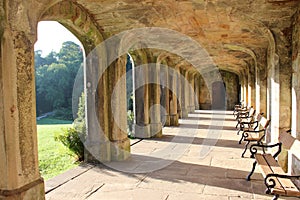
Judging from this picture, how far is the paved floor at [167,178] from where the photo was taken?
12.3ft

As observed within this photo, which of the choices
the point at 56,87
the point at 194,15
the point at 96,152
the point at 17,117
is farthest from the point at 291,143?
the point at 56,87

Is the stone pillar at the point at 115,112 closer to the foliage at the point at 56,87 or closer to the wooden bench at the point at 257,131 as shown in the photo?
the wooden bench at the point at 257,131

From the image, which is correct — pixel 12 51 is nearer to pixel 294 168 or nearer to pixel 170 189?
pixel 170 189

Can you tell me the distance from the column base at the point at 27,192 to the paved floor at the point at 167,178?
77 centimetres

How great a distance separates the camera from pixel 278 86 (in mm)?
5008

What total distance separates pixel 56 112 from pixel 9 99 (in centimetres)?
2943

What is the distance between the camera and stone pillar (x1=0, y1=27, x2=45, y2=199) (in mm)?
2607

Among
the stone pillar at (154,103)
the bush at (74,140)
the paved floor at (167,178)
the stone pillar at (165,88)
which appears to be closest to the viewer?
the paved floor at (167,178)

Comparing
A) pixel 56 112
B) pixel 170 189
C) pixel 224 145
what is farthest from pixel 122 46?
pixel 56 112

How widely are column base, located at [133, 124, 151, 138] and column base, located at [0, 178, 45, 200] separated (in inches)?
206

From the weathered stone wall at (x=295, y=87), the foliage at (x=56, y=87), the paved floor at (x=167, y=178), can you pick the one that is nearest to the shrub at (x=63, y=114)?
the foliage at (x=56, y=87)

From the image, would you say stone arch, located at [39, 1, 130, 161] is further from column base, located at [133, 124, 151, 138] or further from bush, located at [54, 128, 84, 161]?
column base, located at [133, 124, 151, 138]

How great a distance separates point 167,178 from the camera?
14.7 ft

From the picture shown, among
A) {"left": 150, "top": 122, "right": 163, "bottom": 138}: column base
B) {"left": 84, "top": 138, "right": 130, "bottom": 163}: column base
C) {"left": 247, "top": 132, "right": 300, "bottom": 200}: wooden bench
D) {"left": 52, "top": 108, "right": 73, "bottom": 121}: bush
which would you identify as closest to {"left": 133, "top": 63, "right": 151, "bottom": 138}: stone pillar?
{"left": 150, "top": 122, "right": 163, "bottom": 138}: column base
